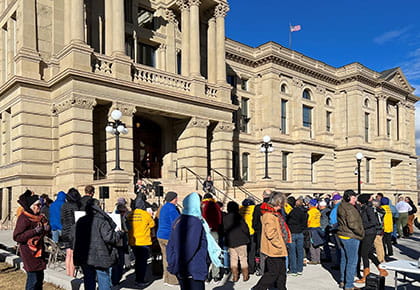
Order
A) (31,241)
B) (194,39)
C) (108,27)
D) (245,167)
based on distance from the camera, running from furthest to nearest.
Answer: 1. (245,167)
2. (194,39)
3. (108,27)
4. (31,241)

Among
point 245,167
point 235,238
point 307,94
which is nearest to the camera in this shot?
point 235,238

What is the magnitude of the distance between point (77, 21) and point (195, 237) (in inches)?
623

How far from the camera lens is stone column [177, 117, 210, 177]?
21775mm

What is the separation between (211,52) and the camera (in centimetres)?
2428

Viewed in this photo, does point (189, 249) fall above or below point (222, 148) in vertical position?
below

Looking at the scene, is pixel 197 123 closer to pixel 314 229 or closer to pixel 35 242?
pixel 314 229

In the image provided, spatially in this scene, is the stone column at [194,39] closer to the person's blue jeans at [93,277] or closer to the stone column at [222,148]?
the stone column at [222,148]

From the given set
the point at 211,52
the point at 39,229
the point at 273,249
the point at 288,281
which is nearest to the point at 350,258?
the point at 288,281

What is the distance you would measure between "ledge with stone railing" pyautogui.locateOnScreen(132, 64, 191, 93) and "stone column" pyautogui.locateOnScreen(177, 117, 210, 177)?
77.6 inches

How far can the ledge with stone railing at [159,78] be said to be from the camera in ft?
64.4

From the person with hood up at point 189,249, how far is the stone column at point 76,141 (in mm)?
12834

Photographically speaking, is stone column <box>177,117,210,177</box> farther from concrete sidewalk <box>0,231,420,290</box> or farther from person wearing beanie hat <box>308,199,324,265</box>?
concrete sidewalk <box>0,231,420,290</box>

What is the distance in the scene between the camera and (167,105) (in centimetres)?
2038

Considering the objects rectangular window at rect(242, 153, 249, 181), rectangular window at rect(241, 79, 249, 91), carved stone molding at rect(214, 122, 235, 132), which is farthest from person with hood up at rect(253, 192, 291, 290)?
rectangular window at rect(241, 79, 249, 91)
